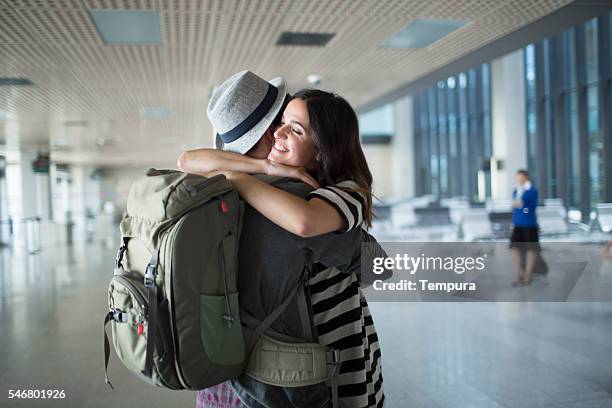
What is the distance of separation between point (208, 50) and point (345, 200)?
575 cm

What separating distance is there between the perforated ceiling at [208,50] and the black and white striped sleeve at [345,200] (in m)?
4.15

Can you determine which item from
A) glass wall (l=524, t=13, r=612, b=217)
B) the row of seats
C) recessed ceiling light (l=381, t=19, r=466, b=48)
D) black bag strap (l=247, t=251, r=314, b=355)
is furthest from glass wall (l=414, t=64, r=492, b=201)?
black bag strap (l=247, t=251, r=314, b=355)

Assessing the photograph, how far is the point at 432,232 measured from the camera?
14055 mm

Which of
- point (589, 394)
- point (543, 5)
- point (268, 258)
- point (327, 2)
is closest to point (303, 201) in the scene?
point (268, 258)

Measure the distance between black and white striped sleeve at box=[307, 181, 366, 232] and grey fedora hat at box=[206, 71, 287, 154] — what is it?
0.24 m

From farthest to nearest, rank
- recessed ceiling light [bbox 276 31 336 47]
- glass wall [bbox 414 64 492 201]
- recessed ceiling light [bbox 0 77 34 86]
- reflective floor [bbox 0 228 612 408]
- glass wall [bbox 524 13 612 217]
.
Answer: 1. glass wall [bbox 414 64 492 201]
2. glass wall [bbox 524 13 612 217]
3. recessed ceiling light [bbox 0 77 34 86]
4. recessed ceiling light [bbox 276 31 336 47]
5. reflective floor [bbox 0 228 612 408]

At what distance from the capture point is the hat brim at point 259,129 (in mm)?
1253

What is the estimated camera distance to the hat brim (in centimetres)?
125

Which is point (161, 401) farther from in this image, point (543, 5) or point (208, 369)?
point (543, 5)

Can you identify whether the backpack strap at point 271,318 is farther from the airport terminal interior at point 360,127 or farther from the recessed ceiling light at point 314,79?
the recessed ceiling light at point 314,79

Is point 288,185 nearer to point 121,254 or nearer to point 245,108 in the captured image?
point 245,108

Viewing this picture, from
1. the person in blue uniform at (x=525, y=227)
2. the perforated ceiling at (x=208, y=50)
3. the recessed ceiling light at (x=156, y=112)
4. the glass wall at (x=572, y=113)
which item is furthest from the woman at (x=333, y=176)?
the glass wall at (x=572, y=113)

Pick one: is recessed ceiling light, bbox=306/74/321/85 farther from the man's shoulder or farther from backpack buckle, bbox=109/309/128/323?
backpack buckle, bbox=109/309/128/323

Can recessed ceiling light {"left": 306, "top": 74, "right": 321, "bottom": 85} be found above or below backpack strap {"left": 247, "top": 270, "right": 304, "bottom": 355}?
above
